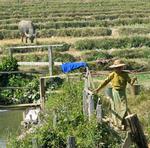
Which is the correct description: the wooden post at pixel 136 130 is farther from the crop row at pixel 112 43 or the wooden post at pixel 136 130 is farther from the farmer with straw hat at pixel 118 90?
the crop row at pixel 112 43

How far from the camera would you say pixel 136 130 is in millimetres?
9188

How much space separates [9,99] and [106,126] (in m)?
8.84

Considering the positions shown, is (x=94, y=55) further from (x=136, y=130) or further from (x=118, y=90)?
(x=136, y=130)

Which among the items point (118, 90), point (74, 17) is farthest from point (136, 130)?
point (74, 17)

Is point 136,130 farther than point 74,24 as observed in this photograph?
No

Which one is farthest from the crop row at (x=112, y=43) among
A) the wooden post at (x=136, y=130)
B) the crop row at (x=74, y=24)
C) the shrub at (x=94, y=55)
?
the wooden post at (x=136, y=130)

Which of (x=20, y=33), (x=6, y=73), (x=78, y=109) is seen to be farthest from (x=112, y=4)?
(x=78, y=109)

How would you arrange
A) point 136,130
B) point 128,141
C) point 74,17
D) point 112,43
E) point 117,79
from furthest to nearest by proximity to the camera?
point 74,17 → point 112,43 → point 117,79 → point 128,141 → point 136,130

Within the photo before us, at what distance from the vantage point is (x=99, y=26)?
119ft

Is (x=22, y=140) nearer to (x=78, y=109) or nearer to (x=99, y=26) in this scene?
(x=78, y=109)

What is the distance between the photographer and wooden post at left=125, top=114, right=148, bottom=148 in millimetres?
9148

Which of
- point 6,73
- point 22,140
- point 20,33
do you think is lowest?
point 22,140

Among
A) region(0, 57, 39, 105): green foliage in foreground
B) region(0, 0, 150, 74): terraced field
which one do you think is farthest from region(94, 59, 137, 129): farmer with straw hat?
region(0, 0, 150, 74): terraced field

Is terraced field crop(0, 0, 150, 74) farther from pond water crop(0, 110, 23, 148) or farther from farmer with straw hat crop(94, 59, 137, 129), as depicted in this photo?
farmer with straw hat crop(94, 59, 137, 129)
